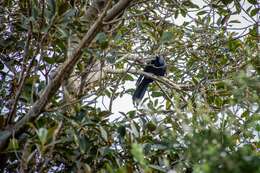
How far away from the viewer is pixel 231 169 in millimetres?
614

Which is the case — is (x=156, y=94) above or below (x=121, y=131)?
above

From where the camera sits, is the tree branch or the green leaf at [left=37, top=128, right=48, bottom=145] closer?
the green leaf at [left=37, top=128, right=48, bottom=145]

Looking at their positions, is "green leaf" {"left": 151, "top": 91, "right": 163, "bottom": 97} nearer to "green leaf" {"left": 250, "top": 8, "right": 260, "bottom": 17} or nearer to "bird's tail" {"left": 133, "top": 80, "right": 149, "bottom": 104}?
"bird's tail" {"left": 133, "top": 80, "right": 149, "bottom": 104}

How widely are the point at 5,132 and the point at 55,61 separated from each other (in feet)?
1.35

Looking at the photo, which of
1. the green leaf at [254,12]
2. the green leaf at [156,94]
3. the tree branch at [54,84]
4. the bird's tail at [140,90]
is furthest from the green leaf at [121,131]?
the green leaf at [254,12]

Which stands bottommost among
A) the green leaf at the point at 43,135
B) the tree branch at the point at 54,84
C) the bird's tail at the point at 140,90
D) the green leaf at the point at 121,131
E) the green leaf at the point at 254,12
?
the green leaf at the point at 43,135

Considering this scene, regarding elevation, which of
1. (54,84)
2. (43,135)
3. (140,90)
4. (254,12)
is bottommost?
(43,135)

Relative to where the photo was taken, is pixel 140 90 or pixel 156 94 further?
pixel 140 90

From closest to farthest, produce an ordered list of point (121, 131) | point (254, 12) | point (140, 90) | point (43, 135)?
1. point (43, 135)
2. point (121, 131)
3. point (254, 12)
4. point (140, 90)

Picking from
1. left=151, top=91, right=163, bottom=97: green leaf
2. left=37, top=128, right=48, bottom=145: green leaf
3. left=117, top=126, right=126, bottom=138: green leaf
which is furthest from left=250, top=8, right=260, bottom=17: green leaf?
left=37, top=128, right=48, bottom=145: green leaf

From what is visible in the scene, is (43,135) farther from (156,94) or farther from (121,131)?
(156,94)

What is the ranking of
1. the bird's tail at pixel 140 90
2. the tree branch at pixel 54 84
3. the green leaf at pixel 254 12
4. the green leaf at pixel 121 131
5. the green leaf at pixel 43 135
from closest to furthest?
the green leaf at pixel 43 135, the tree branch at pixel 54 84, the green leaf at pixel 121 131, the green leaf at pixel 254 12, the bird's tail at pixel 140 90

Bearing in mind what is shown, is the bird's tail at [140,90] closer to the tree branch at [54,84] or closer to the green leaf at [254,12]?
the green leaf at [254,12]

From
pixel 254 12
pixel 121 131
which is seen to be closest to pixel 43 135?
pixel 121 131
